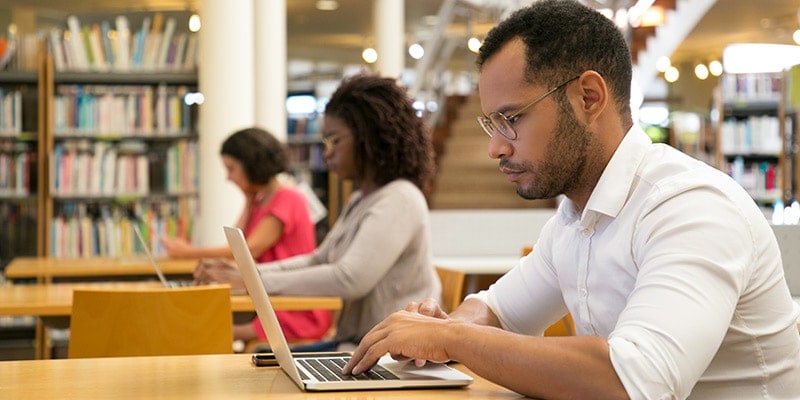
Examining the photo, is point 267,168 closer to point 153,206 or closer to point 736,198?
point 153,206

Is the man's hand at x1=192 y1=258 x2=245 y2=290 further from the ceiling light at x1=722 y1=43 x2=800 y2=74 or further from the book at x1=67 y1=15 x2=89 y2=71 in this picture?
the ceiling light at x1=722 y1=43 x2=800 y2=74

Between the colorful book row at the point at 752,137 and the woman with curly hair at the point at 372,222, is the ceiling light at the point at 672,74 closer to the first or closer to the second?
the colorful book row at the point at 752,137

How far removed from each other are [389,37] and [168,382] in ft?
32.7

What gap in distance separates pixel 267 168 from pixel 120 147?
8.19 feet

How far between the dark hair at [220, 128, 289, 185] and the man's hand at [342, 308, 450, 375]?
2.90 metres

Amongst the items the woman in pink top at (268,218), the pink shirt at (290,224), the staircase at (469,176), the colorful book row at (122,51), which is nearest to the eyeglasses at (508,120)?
the woman in pink top at (268,218)

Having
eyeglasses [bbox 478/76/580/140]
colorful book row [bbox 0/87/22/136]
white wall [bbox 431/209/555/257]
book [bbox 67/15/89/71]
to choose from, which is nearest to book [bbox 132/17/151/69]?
book [bbox 67/15/89/71]

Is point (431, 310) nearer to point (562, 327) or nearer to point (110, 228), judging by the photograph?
point (562, 327)

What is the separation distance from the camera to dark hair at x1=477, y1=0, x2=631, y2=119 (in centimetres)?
160

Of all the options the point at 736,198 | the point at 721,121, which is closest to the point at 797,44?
the point at 721,121

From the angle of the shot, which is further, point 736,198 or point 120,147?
point 120,147

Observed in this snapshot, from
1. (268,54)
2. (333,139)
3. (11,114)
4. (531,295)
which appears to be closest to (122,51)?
(11,114)

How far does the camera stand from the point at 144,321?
96.1 inches

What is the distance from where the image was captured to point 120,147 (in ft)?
21.8
